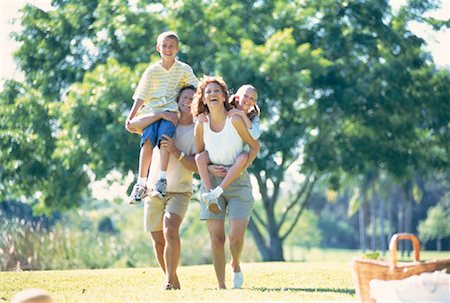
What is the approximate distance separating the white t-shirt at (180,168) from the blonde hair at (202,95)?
438 mm

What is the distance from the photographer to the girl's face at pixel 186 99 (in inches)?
389

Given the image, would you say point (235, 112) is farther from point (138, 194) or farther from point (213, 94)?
point (138, 194)

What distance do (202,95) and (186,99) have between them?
559 mm

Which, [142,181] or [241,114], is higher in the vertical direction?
[241,114]

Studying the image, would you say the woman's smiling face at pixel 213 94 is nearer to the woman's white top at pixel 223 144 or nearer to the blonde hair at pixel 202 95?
the blonde hair at pixel 202 95

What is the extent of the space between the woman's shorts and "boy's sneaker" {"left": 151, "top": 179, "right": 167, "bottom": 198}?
0.40 metres

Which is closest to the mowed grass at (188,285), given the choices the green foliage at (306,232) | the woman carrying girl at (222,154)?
the woman carrying girl at (222,154)

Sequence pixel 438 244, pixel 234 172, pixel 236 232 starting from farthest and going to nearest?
pixel 438 244, pixel 236 232, pixel 234 172

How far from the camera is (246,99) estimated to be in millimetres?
9438

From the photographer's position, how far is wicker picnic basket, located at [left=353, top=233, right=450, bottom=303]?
23.9 feet

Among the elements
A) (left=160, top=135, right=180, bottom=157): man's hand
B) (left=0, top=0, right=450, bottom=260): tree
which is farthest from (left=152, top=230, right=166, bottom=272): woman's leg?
(left=0, top=0, right=450, bottom=260): tree

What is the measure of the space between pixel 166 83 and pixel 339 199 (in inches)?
2767

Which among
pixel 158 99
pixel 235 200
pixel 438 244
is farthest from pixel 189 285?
pixel 438 244

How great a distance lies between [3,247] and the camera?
60.0ft
